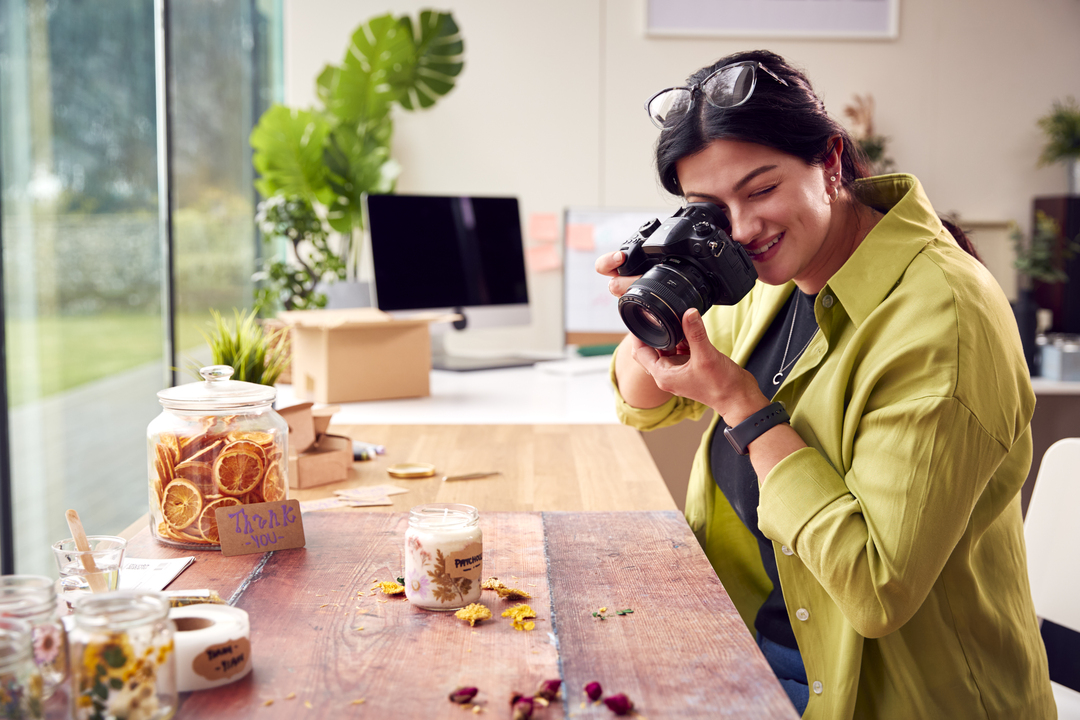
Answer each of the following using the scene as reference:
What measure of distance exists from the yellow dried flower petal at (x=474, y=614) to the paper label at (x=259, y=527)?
0.27 metres

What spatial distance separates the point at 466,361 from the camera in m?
2.57

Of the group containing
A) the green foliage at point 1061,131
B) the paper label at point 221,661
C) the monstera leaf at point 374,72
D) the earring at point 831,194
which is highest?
the monstera leaf at point 374,72

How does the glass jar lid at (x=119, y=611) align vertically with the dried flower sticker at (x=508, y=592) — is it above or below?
above

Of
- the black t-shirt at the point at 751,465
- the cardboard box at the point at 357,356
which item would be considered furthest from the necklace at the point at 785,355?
the cardboard box at the point at 357,356

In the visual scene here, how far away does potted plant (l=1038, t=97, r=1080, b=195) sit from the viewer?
3.19 m

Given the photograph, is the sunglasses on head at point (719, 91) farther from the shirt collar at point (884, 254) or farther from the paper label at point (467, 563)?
the paper label at point (467, 563)

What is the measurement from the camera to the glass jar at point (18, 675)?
0.58 metres

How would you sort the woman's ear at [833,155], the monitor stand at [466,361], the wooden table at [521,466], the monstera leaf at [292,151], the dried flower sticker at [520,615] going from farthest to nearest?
the monstera leaf at [292,151] → the monitor stand at [466,361] → the wooden table at [521,466] → the woman's ear at [833,155] → the dried flower sticker at [520,615]

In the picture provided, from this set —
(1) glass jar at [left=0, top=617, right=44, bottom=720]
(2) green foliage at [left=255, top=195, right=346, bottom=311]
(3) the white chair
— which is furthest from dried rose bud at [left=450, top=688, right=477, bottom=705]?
(2) green foliage at [left=255, top=195, right=346, bottom=311]

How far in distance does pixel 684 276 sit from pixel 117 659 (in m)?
0.68

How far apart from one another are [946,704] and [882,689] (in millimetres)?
67

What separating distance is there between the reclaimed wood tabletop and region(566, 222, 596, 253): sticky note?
1875 mm

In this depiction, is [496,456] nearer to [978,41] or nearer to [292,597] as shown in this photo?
[292,597]

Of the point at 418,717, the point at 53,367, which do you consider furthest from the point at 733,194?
the point at 53,367
